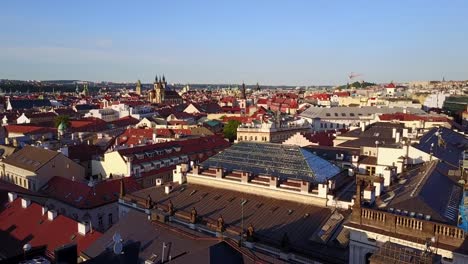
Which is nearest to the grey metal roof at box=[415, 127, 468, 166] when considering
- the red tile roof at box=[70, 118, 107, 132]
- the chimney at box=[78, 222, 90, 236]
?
the chimney at box=[78, 222, 90, 236]

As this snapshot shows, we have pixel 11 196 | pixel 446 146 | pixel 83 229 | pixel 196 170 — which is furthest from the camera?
pixel 446 146

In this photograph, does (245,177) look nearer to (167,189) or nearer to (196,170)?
(196,170)

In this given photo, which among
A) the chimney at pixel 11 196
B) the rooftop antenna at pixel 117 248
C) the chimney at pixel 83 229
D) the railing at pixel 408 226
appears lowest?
the chimney at pixel 83 229

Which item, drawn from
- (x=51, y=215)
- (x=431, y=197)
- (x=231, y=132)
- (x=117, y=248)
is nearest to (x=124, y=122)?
(x=231, y=132)

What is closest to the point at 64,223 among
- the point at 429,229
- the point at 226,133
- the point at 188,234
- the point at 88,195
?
the point at 88,195

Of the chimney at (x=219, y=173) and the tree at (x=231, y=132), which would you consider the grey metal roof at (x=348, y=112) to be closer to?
the tree at (x=231, y=132)

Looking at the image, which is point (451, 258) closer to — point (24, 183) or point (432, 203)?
point (432, 203)

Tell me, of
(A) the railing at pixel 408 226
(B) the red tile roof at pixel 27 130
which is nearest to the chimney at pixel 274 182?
(A) the railing at pixel 408 226
